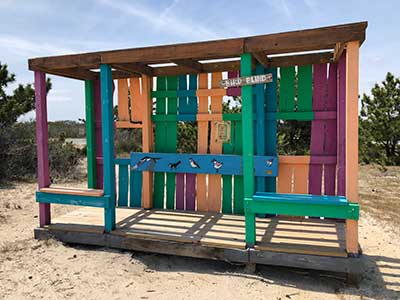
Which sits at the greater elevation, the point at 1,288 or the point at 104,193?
the point at 104,193

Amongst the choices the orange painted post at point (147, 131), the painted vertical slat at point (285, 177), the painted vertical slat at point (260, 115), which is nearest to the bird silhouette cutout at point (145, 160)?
the orange painted post at point (147, 131)

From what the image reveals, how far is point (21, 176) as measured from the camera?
10.3m

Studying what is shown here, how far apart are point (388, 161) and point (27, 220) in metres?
12.5

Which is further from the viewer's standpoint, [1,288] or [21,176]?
[21,176]

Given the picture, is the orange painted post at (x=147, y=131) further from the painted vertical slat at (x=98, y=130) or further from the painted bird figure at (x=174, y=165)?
the painted vertical slat at (x=98, y=130)

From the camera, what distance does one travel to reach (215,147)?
4.98 meters

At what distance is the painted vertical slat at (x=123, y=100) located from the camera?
214 inches

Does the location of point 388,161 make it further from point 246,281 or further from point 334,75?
point 246,281

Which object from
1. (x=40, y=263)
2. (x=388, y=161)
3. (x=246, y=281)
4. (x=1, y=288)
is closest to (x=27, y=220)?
(x=40, y=263)

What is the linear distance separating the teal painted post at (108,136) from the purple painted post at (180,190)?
3.94 feet

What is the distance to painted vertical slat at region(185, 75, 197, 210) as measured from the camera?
5.04m

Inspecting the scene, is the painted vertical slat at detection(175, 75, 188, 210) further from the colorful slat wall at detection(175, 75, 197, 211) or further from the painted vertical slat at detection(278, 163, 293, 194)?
the painted vertical slat at detection(278, 163, 293, 194)

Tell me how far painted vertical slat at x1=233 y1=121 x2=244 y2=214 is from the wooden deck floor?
0.65 feet

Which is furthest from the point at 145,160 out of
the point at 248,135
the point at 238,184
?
the point at 248,135
